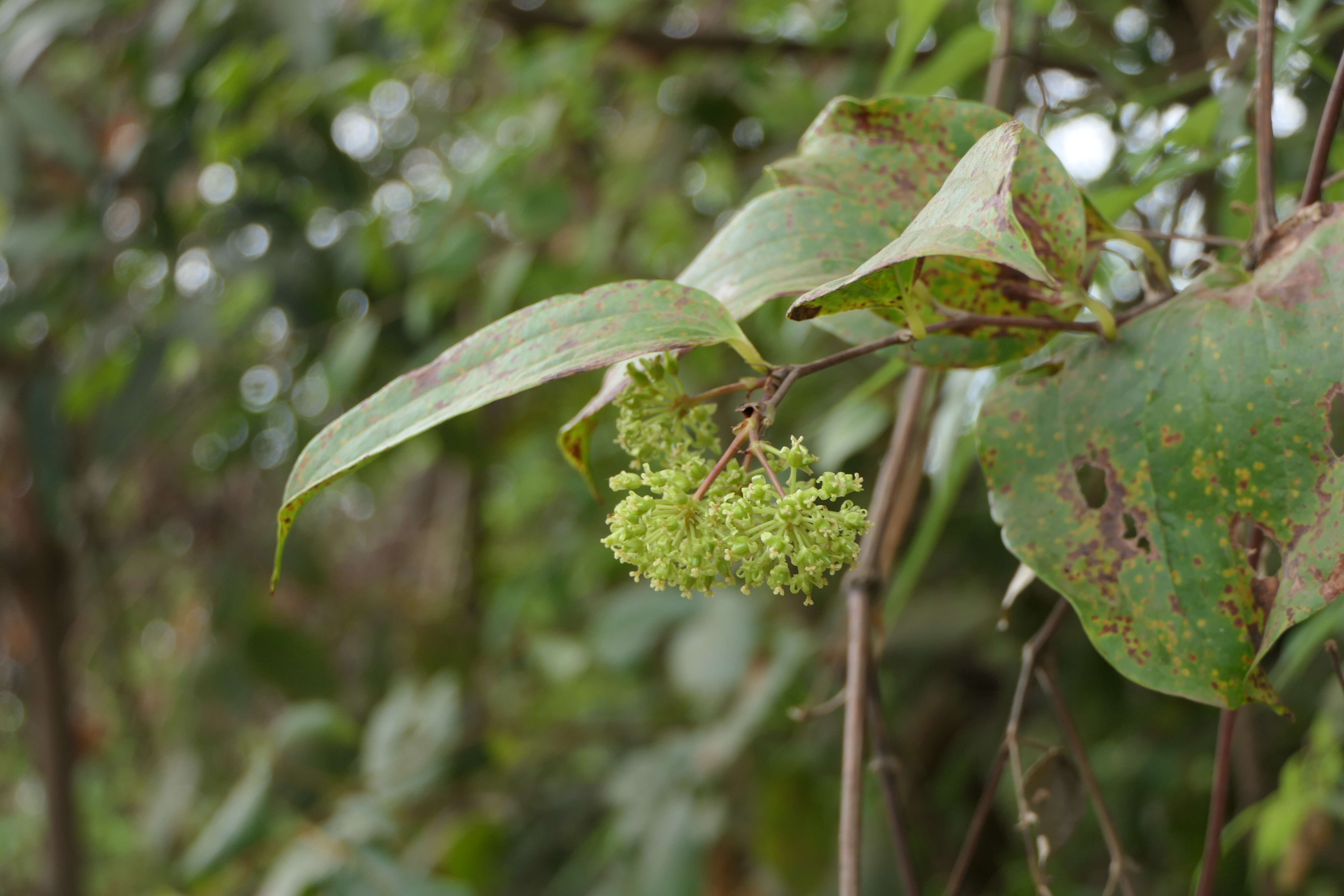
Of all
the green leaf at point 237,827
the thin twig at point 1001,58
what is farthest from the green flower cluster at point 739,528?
the green leaf at point 237,827

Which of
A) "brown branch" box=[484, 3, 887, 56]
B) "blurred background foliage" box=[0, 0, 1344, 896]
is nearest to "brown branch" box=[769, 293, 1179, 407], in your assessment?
"blurred background foliage" box=[0, 0, 1344, 896]

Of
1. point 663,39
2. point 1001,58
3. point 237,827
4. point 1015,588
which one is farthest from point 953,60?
point 237,827

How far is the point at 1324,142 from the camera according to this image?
42 centimetres

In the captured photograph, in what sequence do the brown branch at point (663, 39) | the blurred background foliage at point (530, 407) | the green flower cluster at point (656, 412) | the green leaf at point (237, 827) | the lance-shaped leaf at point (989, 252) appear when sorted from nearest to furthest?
the lance-shaped leaf at point (989, 252), the green flower cluster at point (656, 412), the blurred background foliage at point (530, 407), the green leaf at point (237, 827), the brown branch at point (663, 39)

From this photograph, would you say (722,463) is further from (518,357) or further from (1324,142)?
(1324,142)

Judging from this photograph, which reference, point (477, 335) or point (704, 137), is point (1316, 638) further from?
point (704, 137)

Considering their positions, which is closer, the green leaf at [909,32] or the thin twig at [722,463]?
the thin twig at [722,463]

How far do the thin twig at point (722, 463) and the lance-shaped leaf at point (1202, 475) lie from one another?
132 millimetres

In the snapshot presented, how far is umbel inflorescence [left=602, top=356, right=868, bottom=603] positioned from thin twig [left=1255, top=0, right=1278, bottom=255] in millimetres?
220

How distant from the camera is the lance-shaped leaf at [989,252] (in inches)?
11.9

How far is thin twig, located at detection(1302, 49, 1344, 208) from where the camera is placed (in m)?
0.43

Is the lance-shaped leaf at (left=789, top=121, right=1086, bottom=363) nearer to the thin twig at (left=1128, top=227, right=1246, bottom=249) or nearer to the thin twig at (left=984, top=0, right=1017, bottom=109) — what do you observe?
the thin twig at (left=1128, top=227, right=1246, bottom=249)

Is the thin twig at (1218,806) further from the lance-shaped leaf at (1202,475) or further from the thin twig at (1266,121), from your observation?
the thin twig at (1266,121)

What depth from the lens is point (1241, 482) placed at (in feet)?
1.33
